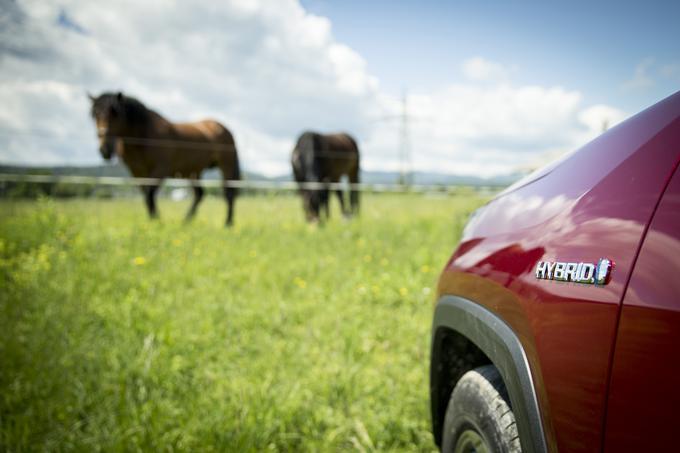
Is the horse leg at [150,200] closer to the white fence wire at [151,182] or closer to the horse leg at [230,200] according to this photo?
the white fence wire at [151,182]

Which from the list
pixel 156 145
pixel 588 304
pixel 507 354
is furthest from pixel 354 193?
pixel 588 304

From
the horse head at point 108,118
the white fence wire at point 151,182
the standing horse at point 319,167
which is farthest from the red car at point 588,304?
the horse head at point 108,118

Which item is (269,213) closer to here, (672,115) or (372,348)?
(372,348)

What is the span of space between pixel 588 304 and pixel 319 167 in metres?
10.9

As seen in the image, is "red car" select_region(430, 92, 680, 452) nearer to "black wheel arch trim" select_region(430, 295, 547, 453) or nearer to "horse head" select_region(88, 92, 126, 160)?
"black wheel arch trim" select_region(430, 295, 547, 453)

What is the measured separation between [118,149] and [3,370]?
715cm

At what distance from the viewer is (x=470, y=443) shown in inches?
49.3

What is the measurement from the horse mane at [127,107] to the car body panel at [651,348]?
30.3ft

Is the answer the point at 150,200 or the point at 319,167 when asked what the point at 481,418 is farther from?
the point at 319,167

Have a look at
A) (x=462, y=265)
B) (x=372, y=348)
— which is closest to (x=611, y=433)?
(x=462, y=265)

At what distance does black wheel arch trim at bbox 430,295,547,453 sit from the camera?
0.90 meters

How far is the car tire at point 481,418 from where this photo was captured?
1068 mm

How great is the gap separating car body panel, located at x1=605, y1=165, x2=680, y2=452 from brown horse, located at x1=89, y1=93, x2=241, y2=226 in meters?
9.13

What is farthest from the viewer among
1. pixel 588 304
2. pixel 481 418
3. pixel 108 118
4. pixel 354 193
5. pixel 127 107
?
pixel 354 193
